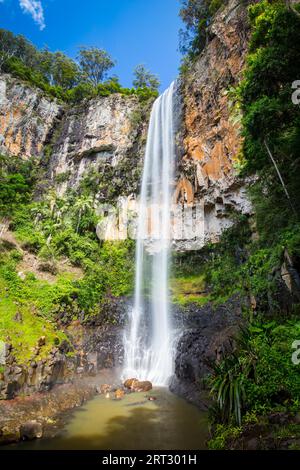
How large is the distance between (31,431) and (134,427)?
8.70 feet

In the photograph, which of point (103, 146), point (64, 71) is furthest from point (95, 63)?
point (103, 146)

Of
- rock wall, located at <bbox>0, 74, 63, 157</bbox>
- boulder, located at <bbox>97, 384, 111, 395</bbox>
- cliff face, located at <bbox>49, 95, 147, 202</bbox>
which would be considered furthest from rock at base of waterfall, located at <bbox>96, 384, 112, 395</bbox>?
rock wall, located at <bbox>0, 74, 63, 157</bbox>

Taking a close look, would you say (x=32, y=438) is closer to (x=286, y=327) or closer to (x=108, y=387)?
(x=108, y=387)

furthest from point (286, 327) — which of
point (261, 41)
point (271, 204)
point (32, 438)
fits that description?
point (261, 41)

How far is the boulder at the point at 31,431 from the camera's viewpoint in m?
7.66

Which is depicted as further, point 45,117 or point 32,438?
point 45,117

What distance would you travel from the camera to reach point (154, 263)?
23156 mm

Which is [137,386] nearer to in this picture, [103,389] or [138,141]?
[103,389]

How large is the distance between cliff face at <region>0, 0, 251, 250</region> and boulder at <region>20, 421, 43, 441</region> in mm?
13699

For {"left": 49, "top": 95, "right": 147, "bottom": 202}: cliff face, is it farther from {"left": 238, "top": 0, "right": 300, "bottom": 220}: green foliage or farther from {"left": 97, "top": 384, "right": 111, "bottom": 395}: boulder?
{"left": 97, "top": 384, "right": 111, "bottom": 395}: boulder

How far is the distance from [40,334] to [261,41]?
14.5 metres

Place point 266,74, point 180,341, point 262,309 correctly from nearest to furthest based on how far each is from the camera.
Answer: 1. point 266,74
2. point 262,309
3. point 180,341

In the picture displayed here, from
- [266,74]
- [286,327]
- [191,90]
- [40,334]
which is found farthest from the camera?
[191,90]
